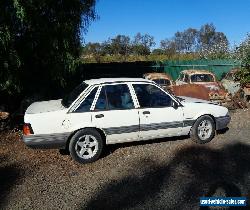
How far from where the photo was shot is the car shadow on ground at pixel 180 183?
559 centimetres

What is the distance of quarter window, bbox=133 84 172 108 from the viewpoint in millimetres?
7855

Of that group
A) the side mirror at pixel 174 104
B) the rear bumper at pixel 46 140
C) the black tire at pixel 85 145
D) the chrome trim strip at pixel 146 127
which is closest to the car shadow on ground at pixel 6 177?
the rear bumper at pixel 46 140

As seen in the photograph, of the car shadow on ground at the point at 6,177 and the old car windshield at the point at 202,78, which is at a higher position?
the old car windshield at the point at 202,78

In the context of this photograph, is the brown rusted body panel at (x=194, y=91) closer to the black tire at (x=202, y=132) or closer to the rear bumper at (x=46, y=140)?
the black tire at (x=202, y=132)

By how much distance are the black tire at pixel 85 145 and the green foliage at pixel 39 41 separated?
3470 millimetres

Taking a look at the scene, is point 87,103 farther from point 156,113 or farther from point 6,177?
point 6,177

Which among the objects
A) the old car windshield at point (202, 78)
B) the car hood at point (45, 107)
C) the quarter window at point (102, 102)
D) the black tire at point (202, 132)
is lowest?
the black tire at point (202, 132)

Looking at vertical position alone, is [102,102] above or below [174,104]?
above

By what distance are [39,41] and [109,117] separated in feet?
14.5

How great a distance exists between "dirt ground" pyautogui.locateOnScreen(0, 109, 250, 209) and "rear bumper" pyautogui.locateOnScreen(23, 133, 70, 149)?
45 cm

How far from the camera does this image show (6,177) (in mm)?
6777

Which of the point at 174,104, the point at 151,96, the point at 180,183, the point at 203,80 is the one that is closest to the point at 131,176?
the point at 180,183

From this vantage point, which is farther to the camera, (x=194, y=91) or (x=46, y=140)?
(x=194, y=91)

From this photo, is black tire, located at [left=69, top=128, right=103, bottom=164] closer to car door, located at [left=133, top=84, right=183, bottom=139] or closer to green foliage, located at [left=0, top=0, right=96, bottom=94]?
car door, located at [left=133, top=84, right=183, bottom=139]
